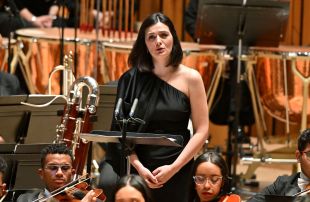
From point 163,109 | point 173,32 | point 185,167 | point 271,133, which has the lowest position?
point 271,133

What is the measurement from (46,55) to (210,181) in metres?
3.06

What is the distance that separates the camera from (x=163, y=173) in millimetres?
4605

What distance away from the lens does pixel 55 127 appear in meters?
5.53

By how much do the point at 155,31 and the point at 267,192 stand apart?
3.40 ft

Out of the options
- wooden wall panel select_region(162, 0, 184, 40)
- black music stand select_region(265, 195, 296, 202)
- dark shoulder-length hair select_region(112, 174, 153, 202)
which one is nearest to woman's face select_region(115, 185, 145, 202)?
dark shoulder-length hair select_region(112, 174, 153, 202)

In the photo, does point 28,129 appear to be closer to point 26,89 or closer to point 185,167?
Result: point 185,167

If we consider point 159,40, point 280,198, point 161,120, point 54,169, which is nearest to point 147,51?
point 159,40

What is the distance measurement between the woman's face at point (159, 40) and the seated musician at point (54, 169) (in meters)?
0.72

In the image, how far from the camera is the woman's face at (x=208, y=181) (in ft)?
14.7

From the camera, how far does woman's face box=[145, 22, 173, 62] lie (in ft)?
15.6

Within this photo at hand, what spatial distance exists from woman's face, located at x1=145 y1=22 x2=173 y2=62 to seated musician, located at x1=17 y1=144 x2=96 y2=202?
0.72 m

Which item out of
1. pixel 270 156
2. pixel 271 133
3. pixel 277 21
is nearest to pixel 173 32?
pixel 277 21

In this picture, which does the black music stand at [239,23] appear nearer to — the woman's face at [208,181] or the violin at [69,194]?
the woman's face at [208,181]

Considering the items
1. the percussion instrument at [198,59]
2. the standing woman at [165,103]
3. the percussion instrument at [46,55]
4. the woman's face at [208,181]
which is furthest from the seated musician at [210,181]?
the percussion instrument at [46,55]
